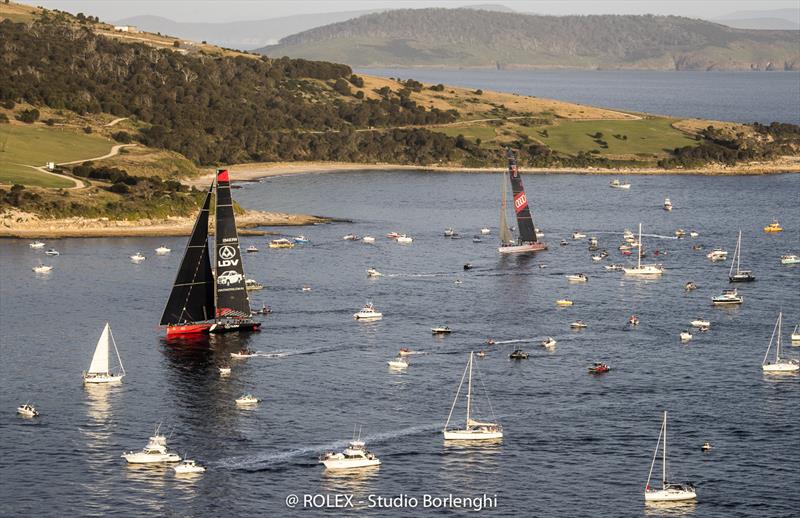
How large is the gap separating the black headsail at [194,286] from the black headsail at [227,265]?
3.66ft

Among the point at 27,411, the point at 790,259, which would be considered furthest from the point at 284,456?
the point at 790,259

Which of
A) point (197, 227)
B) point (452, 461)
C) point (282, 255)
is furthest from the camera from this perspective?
point (282, 255)

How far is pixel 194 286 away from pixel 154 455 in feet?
129

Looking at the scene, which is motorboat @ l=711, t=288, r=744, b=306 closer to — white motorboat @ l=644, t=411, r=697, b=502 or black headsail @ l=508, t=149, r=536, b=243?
black headsail @ l=508, t=149, r=536, b=243

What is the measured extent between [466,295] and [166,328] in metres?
34.7

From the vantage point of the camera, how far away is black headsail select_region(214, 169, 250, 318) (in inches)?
4811

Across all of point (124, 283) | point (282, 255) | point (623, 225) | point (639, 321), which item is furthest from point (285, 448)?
point (623, 225)

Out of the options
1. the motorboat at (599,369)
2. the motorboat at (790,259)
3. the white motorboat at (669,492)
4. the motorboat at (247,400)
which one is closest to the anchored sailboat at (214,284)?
the motorboat at (247,400)

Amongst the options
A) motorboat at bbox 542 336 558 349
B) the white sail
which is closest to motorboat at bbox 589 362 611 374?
motorboat at bbox 542 336 558 349

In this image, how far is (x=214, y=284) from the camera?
12256 cm

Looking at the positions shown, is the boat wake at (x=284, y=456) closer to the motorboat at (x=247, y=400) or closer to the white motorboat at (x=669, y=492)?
the motorboat at (x=247, y=400)

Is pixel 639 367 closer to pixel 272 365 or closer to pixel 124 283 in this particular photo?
pixel 272 365

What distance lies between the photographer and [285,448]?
8731 centimetres

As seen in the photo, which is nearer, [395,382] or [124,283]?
[395,382]
